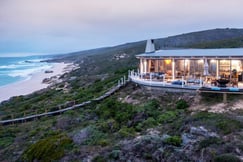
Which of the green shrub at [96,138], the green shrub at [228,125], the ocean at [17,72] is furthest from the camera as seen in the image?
the ocean at [17,72]

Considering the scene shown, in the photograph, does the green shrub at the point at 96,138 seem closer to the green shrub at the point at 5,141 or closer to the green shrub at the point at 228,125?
the green shrub at the point at 5,141

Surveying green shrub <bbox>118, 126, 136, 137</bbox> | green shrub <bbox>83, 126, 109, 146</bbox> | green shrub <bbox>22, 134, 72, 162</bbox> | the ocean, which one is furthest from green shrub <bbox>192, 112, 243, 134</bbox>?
the ocean

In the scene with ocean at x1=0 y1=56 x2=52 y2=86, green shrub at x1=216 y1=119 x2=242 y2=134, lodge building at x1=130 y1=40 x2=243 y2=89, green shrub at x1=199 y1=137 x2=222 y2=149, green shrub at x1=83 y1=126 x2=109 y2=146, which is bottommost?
ocean at x1=0 y1=56 x2=52 y2=86

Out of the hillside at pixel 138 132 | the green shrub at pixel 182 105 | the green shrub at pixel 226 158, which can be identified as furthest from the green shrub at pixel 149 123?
the green shrub at pixel 226 158

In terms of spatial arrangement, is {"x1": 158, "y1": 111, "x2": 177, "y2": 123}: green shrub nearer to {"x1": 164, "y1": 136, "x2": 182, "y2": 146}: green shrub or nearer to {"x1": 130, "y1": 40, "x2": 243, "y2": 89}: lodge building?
{"x1": 164, "y1": 136, "x2": 182, "y2": 146}: green shrub

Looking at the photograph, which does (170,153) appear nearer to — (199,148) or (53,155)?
(199,148)

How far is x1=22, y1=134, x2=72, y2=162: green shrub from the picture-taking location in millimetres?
10930

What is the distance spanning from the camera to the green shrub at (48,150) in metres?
10.9

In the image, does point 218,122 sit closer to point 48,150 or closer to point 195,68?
point 48,150

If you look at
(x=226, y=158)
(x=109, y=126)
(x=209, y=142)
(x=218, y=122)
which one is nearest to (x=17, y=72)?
(x=109, y=126)

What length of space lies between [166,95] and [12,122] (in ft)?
33.5

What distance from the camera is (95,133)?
41.4 ft

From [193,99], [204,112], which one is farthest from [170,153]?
[193,99]

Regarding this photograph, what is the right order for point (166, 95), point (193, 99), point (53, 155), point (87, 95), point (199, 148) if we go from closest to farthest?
point (199, 148) < point (53, 155) < point (193, 99) < point (166, 95) < point (87, 95)
